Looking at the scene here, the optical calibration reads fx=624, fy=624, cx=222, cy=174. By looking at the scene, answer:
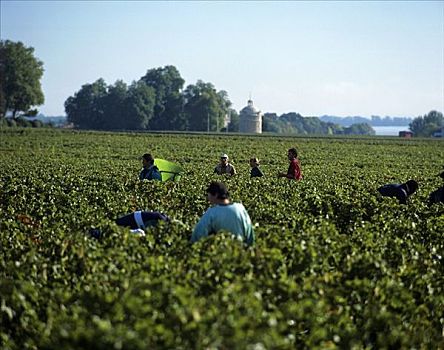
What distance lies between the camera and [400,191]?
11.5 m

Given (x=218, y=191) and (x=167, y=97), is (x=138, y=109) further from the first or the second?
(x=218, y=191)

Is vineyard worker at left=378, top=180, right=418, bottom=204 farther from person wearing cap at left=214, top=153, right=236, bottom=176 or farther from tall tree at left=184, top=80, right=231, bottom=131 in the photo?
tall tree at left=184, top=80, right=231, bottom=131

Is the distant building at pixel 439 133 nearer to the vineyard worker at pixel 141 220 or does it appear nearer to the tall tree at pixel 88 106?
the tall tree at pixel 88 106

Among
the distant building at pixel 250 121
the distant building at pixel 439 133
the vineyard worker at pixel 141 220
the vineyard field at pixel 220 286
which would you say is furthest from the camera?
the distant building at pixel 250 121

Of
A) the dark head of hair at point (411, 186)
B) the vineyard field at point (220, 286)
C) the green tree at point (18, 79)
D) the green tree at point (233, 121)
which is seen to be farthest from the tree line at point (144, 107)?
the vineyard field at point (220, 286)

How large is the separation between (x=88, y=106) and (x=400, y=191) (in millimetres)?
119488

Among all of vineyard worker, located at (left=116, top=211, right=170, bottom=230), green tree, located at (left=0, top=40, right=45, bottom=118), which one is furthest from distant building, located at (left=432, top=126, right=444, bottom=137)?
vineyard worker, located at (left=116, top=211, right=170, bottom=230)

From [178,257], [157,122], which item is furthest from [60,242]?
[157,122]

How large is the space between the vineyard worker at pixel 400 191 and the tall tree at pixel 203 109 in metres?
108

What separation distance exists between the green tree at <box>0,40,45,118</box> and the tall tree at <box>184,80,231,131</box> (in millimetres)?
31424

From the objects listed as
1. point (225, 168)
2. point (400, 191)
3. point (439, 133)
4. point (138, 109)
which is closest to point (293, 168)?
point (225, 168)

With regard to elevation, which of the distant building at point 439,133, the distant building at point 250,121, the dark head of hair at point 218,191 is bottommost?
the dark head of hair at point 218,191

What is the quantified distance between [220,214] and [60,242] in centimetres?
172

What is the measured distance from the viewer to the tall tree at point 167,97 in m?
122
